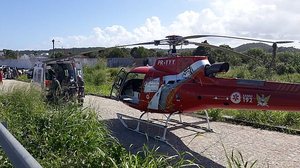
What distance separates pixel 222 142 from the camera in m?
8.17

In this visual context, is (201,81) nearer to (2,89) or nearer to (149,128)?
(149,128)

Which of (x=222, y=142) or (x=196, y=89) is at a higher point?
(x=196, y=89)

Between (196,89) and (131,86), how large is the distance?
3.17m

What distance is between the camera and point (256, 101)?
7660 millimetres

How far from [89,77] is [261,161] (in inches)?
898

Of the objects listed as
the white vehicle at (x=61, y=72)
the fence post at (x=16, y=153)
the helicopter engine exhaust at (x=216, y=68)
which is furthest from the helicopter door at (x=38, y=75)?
the fence post at (x=16, y=153)

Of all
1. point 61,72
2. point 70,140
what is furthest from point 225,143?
point 61,72

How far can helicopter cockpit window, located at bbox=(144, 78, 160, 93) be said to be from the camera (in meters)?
9.86

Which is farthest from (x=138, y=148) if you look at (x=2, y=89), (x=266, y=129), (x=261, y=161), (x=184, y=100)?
(x=2, y=89)

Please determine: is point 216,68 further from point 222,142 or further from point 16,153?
point 16,153

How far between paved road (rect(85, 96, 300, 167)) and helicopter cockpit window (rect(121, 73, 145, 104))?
927 millimetres

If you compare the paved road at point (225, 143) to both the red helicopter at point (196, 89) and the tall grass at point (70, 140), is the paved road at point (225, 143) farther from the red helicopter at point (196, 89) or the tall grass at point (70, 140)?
the tall grass at point (70, 140)

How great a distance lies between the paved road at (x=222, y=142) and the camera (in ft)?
23.8

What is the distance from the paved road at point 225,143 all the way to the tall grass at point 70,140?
3.70ft
